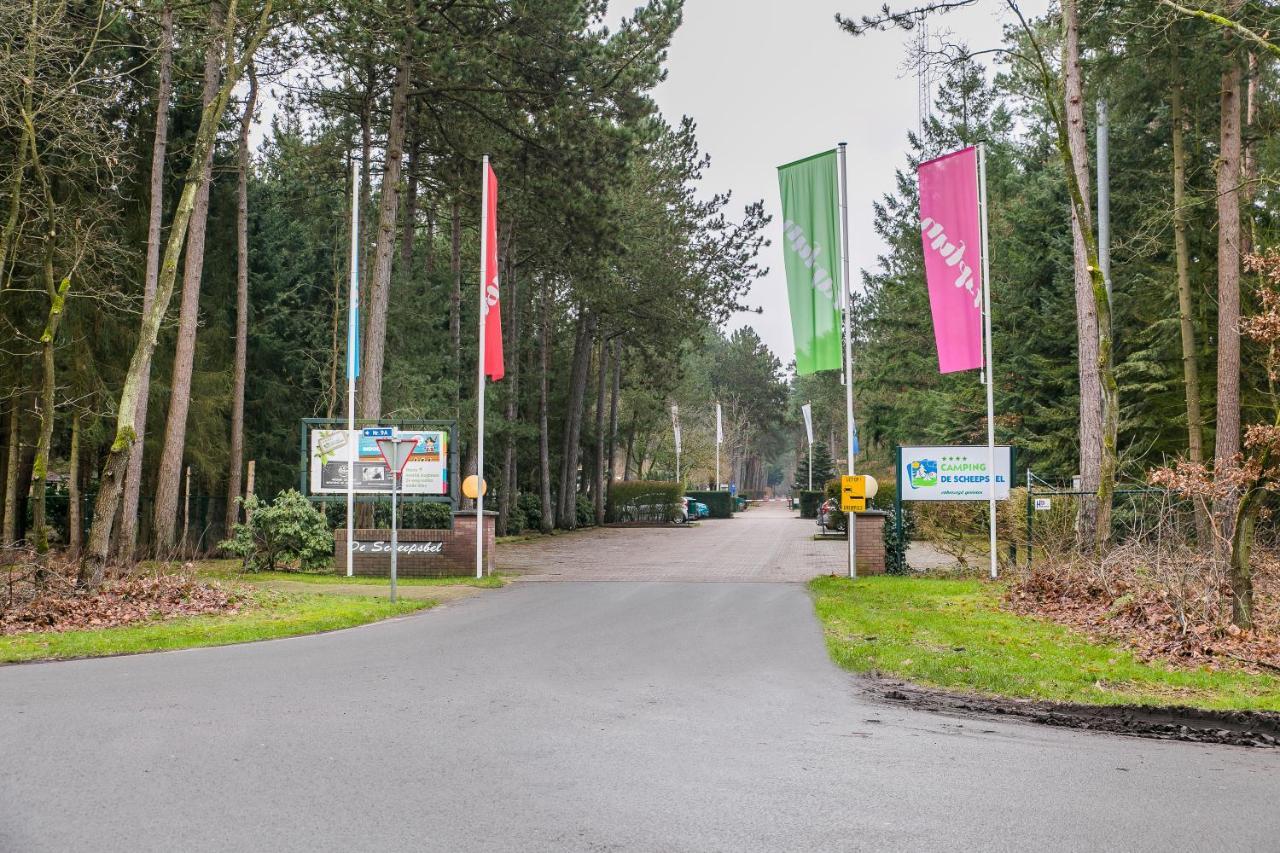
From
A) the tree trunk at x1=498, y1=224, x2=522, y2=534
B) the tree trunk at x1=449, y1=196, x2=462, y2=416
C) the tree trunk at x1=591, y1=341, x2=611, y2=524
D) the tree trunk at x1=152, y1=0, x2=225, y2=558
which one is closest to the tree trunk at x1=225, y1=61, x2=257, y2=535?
the tree trunk at x1=152, y1=0, x2=225, y2=558

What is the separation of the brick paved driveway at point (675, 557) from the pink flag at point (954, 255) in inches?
230

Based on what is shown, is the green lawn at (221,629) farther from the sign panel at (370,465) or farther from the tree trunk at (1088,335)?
the tree trunk at (1088,335)

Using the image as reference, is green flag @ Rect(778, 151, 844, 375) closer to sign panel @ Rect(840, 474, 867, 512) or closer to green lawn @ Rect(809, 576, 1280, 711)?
sign panel @ Rect(840, 474, 867, 512)

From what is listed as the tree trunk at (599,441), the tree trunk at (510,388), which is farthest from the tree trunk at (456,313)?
the tree trunk at (599,441)

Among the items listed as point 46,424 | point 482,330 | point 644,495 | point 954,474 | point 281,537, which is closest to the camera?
point 46,424

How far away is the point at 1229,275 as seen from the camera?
67.8 ft

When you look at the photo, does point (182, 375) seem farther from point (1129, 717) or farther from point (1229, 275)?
point (1229, 275)

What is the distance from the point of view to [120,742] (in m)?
6.88

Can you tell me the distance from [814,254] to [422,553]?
1038 centimetres

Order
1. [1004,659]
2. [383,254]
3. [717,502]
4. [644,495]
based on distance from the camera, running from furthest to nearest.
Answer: [717,502] < [644,495] < [383,254] < [1004,659]

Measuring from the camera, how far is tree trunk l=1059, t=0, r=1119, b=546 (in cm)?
1552

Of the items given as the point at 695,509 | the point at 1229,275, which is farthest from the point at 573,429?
the point at 1229,275

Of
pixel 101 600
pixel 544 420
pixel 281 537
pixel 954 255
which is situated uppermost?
pixel 954 255

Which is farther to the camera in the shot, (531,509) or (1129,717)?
(531,509)
